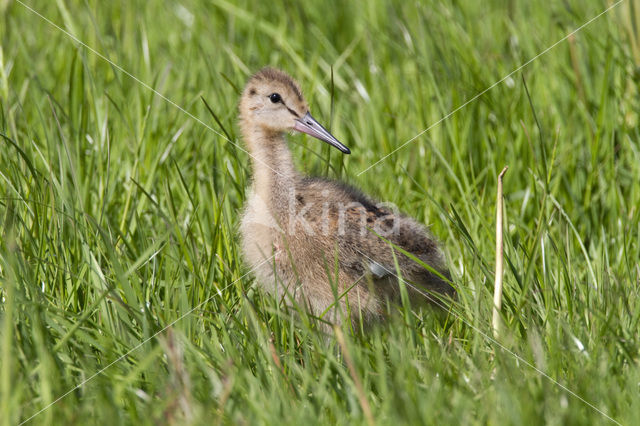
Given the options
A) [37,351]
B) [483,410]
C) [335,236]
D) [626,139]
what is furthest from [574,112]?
[37,351]

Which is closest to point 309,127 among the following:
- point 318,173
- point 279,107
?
point 279,107

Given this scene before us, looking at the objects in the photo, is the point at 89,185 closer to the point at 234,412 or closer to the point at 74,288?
the point at 74,288

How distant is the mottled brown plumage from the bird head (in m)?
0.09

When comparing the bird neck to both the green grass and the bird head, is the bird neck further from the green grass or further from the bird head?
the green grass

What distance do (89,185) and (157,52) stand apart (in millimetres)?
1821

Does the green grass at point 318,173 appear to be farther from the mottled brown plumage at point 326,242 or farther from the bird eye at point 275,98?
the bird eye at point 275,98

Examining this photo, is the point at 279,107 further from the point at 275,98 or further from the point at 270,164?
the point at 270,164

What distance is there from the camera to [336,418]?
2.27 m

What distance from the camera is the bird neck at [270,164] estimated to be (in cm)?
324

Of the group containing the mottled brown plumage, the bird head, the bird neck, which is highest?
the bird head

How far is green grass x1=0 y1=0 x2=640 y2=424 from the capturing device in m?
2.31

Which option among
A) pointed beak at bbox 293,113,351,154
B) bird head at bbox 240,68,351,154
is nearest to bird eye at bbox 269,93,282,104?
bird head at bbox 240,68,351,154

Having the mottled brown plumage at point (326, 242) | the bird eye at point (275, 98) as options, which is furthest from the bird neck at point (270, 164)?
the bird eye at point (275, 98)

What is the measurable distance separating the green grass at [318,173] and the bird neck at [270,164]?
0.18m
